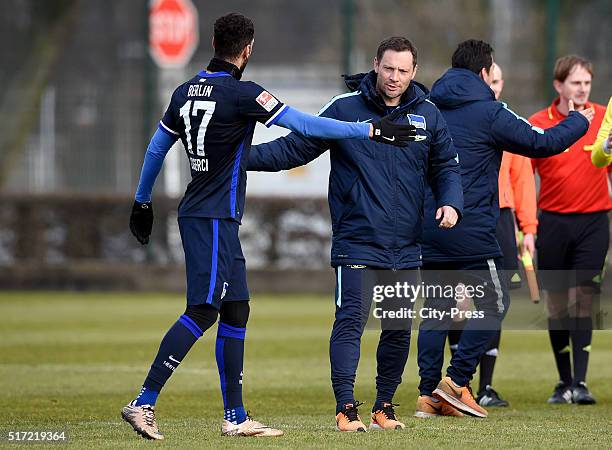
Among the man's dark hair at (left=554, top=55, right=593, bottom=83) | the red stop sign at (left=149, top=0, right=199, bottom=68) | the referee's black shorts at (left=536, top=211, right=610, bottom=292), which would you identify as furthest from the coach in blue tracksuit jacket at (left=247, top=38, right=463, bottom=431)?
the red stop sign at (left=149, top=0, right=199, bottom=68)

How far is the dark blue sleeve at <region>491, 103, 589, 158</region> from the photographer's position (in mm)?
8312

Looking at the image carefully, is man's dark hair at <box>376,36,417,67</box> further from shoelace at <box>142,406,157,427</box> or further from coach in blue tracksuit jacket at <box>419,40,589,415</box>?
shoelace at <box>142,406,157,427</box>

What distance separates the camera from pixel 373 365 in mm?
12031

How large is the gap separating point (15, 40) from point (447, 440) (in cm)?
1992

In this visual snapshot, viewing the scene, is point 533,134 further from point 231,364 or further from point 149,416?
point 149,416

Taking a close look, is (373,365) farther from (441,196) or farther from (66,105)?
(66,105)

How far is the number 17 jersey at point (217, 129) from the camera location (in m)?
7.27

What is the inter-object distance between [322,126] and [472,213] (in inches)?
70.7

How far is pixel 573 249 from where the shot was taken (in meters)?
10.1

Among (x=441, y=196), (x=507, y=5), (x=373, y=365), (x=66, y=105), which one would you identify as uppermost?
(x=507, y=5)

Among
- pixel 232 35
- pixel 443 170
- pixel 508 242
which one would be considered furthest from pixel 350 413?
pixel 508 242

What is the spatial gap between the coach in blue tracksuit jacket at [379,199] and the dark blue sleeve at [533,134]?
2.47ft

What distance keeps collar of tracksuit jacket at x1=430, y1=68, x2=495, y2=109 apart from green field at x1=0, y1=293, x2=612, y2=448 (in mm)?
1954

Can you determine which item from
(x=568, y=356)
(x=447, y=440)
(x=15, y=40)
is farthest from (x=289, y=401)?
(x=15, y=40)
